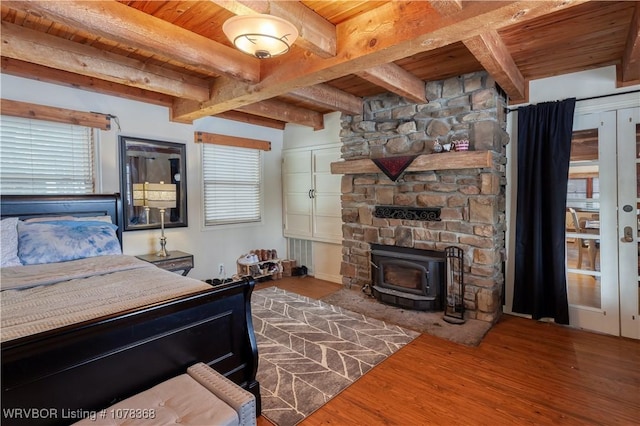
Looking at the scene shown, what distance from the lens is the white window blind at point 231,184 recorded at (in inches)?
186

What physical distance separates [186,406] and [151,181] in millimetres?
3310

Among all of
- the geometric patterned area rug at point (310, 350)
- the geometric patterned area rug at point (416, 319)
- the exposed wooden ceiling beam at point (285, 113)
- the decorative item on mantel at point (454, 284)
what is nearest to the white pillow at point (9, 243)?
the geometric patterned area rug at point (310, 350)

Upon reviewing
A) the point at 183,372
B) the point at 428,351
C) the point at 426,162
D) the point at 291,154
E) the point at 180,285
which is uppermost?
the point at 291,154

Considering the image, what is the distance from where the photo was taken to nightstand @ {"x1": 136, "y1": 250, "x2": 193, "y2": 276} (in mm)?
3646

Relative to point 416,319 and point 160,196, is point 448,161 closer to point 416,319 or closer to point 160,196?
point 416,319

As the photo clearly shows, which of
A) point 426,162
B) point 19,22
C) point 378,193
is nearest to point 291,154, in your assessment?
point 378,193

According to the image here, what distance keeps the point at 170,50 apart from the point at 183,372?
6.82 feet

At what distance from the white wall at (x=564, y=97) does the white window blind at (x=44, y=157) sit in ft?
15.2

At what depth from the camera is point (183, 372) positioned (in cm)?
178

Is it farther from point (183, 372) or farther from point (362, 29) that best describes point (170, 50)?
point (183, 372)

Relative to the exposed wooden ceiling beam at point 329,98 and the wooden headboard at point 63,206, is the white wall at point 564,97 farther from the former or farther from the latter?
the wooden headboard at point 63,206

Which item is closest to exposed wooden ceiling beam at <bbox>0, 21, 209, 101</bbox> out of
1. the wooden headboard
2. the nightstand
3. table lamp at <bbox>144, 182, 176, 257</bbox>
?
table lamp at <bbox>144, 182, 176, 257</bbox>

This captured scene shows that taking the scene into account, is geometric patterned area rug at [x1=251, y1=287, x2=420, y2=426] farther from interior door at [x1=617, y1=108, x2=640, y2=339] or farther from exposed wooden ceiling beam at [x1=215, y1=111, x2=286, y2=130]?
exposed wooden ceiling beam at [x1=215, y1=111, x2=286, y2=130]

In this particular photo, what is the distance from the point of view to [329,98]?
3770 mm
